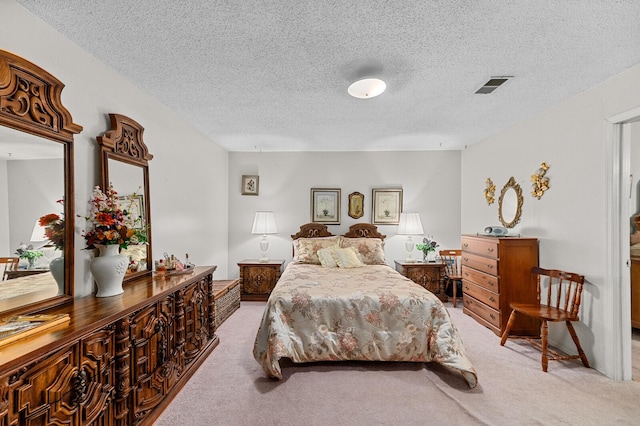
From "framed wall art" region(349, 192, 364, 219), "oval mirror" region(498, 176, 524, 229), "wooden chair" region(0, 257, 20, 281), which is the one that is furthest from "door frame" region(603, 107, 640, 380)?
"wooden chair" region(0, 257, 20, 281)

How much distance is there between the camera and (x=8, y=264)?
1585mm

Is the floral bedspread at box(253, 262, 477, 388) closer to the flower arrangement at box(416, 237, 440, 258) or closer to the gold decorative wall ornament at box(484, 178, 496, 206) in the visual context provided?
the flower arrangement at box(416, 237, 440, 258)

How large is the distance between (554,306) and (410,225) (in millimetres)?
2176

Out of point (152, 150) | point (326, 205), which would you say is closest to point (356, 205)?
point (326, 205)

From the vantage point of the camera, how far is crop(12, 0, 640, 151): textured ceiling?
1.70m

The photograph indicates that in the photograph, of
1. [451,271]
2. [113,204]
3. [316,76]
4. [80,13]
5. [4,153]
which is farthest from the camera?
[451,271]

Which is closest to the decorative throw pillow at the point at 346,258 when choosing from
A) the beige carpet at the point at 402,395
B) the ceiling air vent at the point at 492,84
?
the beige carpet at the point at 402,395

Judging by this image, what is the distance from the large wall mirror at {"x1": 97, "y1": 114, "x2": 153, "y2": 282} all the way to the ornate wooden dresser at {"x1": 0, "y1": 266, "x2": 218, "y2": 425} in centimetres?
20

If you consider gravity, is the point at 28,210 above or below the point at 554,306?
above

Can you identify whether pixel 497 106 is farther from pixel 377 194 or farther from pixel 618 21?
pixel 377 194

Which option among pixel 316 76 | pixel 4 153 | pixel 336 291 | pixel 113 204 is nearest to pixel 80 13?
pixel 4 153

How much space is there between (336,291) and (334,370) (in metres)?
0.68

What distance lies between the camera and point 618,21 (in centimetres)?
179

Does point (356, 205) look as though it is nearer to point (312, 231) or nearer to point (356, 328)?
point (312, 231)
